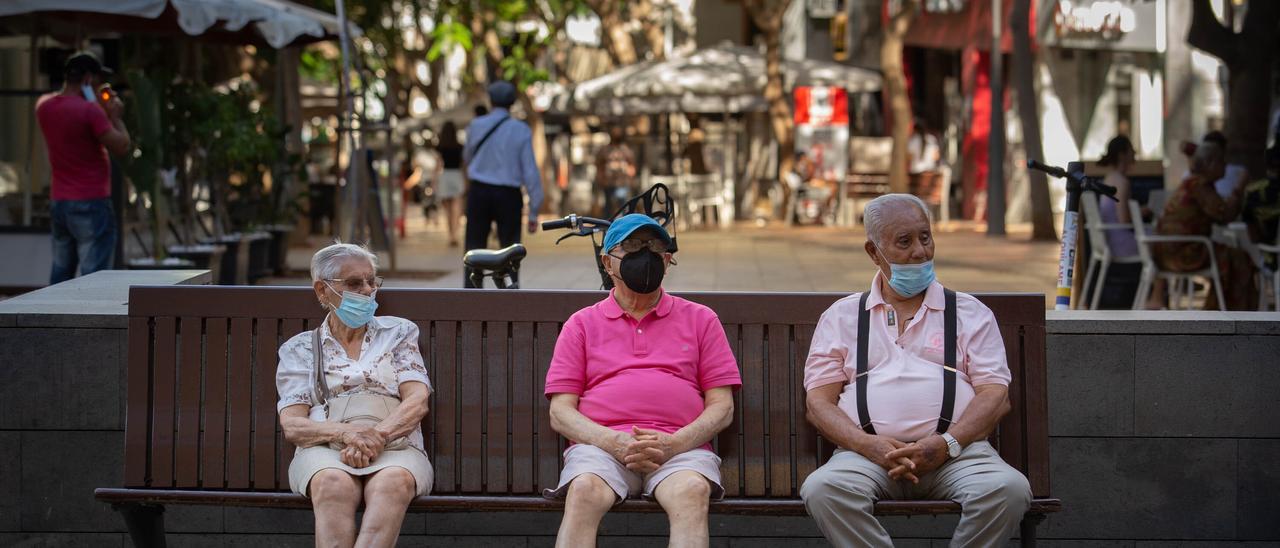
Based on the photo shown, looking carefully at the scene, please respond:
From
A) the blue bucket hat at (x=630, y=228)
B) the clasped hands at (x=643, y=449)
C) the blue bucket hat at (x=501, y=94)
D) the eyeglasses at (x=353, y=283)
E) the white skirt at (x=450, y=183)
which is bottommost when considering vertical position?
the clasped hands at (x=643, y=449)

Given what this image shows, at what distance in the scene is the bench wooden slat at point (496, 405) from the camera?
18.9ft

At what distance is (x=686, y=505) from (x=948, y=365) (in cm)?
96

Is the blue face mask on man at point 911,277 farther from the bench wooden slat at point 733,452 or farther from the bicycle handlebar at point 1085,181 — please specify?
the bicycle handlebar at point 1085,181

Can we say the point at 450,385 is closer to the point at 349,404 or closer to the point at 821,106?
the point at 349,404

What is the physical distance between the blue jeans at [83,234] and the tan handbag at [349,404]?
579 centimetres

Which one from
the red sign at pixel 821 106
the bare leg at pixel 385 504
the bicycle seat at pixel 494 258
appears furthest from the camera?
the red sign at pixel 821 106

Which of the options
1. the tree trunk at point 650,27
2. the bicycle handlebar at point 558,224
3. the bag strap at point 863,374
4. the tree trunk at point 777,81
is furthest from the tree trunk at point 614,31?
the bag strap at point 863,374

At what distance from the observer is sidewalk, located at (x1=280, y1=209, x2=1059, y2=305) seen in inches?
580

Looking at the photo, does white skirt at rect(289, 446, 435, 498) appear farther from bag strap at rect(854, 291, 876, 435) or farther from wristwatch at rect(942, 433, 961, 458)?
wristwatch at rect(942, 433, 961, 458)

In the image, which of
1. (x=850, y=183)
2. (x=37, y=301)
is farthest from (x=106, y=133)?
(x=850, y=183)

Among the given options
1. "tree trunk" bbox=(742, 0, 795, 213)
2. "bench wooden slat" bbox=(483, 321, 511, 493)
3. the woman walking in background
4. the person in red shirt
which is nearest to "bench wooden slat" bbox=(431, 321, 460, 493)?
"bench wooden slat" bbox=(483, 321, 511, 493)

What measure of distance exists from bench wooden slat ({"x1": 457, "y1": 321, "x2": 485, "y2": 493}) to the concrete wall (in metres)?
1.32

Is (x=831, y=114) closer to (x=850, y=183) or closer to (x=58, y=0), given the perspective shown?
(x=850, y=183)

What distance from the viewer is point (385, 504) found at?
17.4ft
